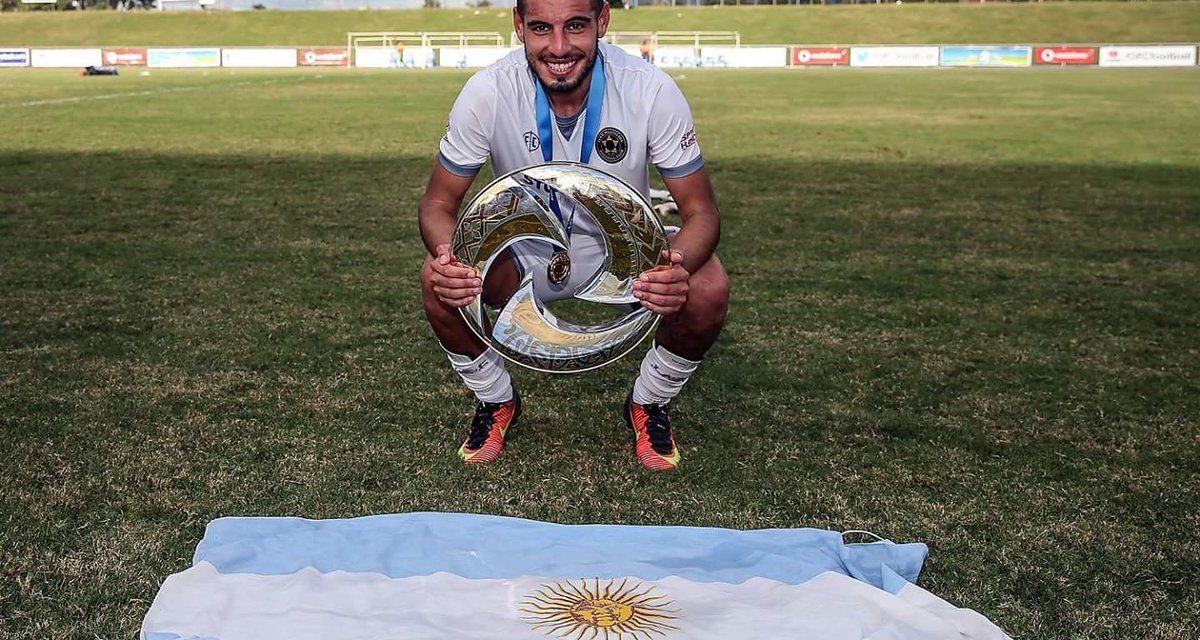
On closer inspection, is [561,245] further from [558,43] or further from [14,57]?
[14,57]

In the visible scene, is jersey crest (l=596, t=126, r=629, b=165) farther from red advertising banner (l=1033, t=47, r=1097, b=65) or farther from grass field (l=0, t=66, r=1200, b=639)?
red advertising banner (l=1033, t=47, r=1097, b=65)

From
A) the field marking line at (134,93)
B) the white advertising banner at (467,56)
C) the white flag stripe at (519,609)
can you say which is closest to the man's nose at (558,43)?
the white flag stripe at (519,609)

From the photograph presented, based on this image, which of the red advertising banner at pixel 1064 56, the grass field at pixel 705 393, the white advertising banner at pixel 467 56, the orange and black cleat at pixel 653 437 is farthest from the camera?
the red advertising banner at pixel 1064 56

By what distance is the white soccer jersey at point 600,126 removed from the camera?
3.92 metres

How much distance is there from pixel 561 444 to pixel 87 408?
75.6 inches

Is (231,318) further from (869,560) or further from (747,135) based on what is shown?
(747,135)

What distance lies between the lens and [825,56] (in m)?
53.0

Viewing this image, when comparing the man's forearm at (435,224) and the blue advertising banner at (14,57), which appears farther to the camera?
the blue advertising banner at (14,57)

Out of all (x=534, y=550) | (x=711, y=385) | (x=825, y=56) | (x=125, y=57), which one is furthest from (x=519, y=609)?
(x=125, y=57)

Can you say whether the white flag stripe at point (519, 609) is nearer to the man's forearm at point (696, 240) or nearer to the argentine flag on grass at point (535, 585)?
the argentine flag on grass at point (535, 585)

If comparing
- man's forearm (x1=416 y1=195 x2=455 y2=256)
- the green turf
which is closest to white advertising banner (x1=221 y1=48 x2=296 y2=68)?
the green turf

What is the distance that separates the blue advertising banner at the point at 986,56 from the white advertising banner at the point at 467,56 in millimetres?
20429

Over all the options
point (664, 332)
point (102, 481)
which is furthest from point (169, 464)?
point (664, 332)

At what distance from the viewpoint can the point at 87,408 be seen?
454 centimetres
